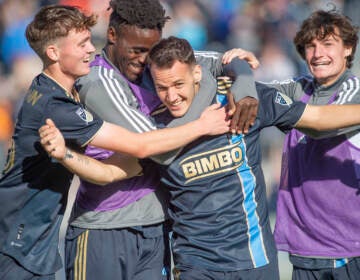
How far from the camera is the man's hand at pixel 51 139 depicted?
12.4ft

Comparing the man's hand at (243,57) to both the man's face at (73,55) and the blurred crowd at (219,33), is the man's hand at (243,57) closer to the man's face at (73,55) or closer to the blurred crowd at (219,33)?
the man's face at (73,55)

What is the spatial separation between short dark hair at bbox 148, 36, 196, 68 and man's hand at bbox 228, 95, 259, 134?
14.4 inches

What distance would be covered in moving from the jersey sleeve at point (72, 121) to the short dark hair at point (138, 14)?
63cm

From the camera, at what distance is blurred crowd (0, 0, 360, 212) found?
8320 millimetres

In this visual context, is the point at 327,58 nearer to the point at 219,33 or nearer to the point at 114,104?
the point at 114,104

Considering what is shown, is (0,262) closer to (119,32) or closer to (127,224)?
(127,224)

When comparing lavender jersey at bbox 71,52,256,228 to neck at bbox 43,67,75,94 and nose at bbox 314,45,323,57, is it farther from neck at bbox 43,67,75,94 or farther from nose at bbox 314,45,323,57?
nose at bbox 314,45,323,57

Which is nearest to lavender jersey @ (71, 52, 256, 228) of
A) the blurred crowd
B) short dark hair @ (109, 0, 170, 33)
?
short dark hair @ (109, 0, 170, 33)

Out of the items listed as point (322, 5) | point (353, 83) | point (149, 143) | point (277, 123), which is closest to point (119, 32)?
point (149, 143)

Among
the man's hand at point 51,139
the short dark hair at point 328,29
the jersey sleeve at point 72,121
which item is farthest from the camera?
the short dark hair at point 328,29

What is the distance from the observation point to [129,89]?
14.5 feet

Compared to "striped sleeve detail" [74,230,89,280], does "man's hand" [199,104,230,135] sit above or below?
above

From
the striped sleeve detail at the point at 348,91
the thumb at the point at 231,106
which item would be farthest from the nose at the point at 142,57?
the striped sleeve detail at the point at 348,91

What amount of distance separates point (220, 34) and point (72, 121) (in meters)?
5.46
